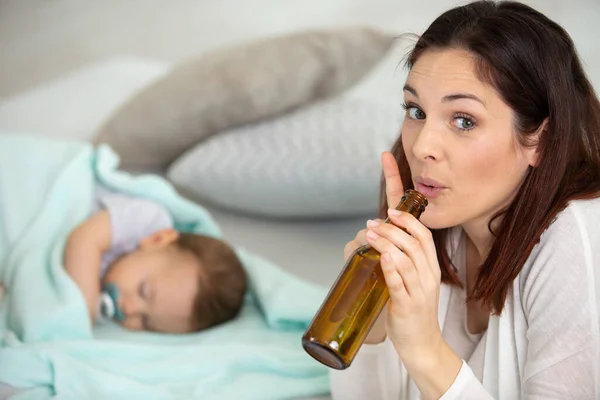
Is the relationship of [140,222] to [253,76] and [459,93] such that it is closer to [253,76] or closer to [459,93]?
[253,76]

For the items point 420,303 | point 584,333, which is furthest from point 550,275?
point 420,303

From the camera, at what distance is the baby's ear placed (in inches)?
59.6

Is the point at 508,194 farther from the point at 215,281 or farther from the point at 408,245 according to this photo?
the point at 215,281

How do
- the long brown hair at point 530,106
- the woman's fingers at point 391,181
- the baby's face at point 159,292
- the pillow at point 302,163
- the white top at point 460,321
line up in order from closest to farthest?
the long brown hair at point 530,106, the woman's fingers at point 391,181, the white top at point 460,321, the baby's face at point 159,292, the pillow at point 302,163

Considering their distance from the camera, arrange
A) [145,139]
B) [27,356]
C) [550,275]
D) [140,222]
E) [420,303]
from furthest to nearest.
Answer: [145,139] → [140,222] → [27,356] → [550,275] → [420,303]

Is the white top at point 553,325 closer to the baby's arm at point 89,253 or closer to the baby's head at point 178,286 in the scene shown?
the baby's head at point 178,286

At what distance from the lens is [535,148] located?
888mm

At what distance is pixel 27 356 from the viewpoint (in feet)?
3.83

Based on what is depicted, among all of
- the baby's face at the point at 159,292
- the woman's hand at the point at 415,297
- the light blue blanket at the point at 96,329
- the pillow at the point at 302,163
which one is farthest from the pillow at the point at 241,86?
the woman's hand at the point at 415,297

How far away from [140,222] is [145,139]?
1.07 feet

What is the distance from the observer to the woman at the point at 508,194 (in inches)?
32.7

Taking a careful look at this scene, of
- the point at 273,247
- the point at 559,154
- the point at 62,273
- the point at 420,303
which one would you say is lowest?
the point at 273,247

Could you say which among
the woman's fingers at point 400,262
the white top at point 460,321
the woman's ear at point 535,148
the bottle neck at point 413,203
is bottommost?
the white top at point 460,321

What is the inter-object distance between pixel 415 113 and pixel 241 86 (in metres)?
0.85
